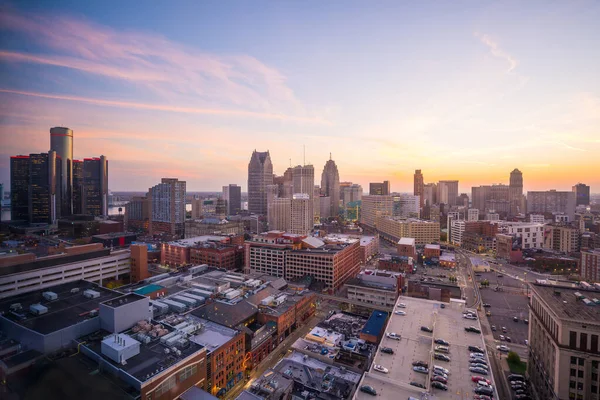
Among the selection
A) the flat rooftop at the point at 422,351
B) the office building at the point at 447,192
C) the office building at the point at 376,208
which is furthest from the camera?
the office building at the point at 447,192

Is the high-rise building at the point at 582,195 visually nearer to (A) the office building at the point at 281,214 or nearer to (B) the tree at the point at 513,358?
(A) the office building at the point at 281,214

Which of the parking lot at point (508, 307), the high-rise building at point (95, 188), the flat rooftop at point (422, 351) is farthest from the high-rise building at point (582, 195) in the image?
the high-rise building at point (95, 188)

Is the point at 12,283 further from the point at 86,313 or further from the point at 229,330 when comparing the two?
the point at 229,330

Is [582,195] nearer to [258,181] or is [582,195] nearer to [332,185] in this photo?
[332,185]

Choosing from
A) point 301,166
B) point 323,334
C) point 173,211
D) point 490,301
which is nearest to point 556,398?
point 323,334

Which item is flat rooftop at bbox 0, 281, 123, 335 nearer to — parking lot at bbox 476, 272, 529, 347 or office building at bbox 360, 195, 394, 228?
parking lot at bbox 476, 272, 529, 347

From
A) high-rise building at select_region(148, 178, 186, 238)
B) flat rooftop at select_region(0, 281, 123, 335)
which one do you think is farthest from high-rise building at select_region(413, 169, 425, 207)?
flat rooftop at select_region(0, 281, 123, 335)
